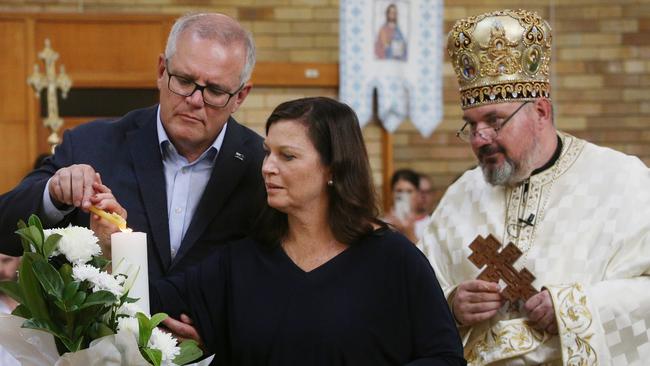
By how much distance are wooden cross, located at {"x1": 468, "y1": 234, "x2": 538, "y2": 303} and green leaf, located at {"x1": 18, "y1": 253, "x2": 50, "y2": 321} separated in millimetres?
1891

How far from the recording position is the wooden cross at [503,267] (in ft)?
15.0

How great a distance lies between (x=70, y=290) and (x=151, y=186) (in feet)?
3.45

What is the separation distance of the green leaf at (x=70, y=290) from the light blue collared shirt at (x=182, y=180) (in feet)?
3.32

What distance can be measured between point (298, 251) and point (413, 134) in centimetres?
760

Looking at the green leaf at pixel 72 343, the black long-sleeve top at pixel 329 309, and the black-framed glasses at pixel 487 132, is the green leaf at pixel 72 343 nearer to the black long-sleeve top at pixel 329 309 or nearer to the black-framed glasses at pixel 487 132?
the black long-sleeve top at pixel 329 309

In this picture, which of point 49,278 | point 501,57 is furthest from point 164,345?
point 501,57

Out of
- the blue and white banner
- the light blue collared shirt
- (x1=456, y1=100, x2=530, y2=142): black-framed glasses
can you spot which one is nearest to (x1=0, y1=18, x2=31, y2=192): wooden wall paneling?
the blue and white banner

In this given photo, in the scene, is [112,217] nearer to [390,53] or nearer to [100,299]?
[100,299]

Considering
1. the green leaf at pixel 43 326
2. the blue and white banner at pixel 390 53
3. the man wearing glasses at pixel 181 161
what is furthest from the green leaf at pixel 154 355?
the blue and white banner at pixel 390 53

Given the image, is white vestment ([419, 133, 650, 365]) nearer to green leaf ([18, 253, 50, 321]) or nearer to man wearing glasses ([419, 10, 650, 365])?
man wearing glasses ([419, 10, 650, 365])

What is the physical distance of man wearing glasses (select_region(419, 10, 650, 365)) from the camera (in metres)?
4.64

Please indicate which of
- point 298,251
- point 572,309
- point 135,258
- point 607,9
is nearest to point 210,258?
point 298,251

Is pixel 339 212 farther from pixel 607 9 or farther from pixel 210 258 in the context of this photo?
pixel 607 9

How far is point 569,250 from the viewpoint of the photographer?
191 inches
